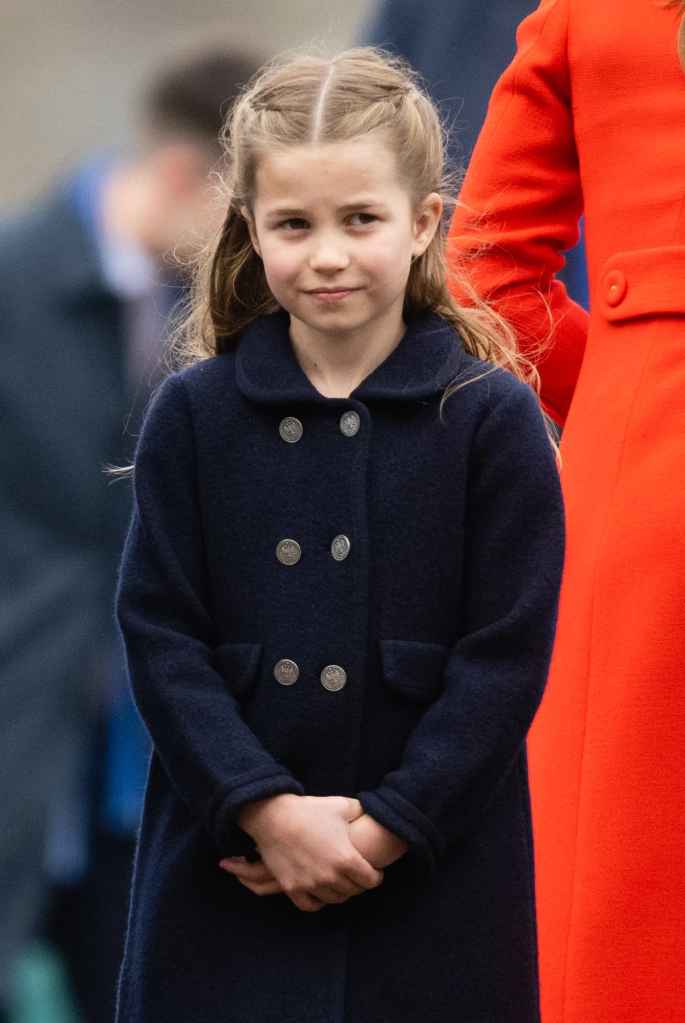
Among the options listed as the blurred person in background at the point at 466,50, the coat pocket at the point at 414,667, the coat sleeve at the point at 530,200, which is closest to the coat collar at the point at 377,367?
the coat pocket at the point at 414,667

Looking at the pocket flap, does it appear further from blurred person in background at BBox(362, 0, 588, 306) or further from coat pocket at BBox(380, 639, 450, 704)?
blurred person in background at BBox(362, 0, 588, 306)

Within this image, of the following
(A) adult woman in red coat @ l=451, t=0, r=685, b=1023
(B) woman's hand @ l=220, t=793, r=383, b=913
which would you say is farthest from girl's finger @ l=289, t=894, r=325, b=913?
(A) adult woman in red coat @ l=451, t=0, r=685, b=1023

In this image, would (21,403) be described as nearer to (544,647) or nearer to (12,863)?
(12,863)

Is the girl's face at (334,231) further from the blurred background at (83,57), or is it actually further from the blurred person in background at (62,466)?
the blurred background at (83,57)

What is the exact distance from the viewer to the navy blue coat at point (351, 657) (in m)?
3.46

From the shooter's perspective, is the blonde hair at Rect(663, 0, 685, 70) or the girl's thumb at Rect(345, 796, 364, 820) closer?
the girl's thumb at Rect(345, 796, 364, 820)

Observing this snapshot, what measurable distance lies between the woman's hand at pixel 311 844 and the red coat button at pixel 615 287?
2.48 ft

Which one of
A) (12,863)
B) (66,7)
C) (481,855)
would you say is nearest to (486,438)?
(481,855)

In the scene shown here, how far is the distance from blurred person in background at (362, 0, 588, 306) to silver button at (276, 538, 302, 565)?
1753mm

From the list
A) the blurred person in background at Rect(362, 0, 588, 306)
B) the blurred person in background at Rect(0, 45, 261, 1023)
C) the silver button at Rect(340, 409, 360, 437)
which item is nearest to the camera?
the blurred person in background at Rect(0, 45, 261, 1023)

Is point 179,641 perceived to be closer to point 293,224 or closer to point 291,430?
point 291,430

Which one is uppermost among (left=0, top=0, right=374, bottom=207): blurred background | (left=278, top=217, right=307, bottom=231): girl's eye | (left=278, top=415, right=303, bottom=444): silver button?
(left=0, top=0, right=374, bottom=207): blurred background

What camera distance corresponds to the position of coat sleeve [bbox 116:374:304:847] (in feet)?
11.2

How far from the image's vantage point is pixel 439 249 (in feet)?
11.9
